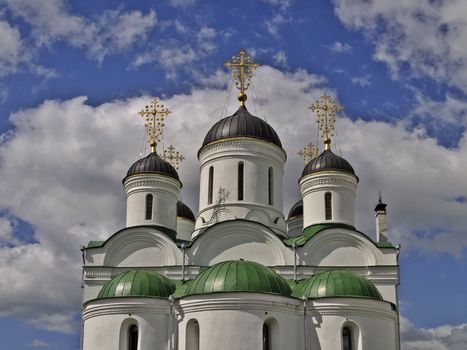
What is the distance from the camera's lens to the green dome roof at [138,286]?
19.3 meters

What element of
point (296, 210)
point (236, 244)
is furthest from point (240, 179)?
point (296, 210)

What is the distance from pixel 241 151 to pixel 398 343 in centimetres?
757

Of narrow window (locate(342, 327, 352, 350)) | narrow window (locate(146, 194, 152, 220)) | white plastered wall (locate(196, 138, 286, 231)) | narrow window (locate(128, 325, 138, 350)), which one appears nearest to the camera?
narrow window (locate(342, 327, 352, 350))

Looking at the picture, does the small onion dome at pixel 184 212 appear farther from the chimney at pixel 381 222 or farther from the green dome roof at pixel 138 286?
the green dome roof at pixel 138 286

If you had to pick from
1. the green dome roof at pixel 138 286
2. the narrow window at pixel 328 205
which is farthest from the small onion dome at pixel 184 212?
the green dome roof at pixel 138 286

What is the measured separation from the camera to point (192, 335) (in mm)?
18531

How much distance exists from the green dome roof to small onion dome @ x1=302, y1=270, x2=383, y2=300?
146 inches

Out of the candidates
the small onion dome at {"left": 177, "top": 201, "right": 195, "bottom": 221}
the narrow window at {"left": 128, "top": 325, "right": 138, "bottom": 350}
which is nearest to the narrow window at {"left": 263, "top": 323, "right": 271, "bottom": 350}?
the narrow window at {"left": 128, "top": 325, "right": 138, "bottom": 350}

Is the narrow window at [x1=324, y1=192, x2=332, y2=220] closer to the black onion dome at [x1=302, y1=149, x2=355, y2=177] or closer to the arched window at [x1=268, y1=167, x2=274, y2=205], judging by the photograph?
the black onion dome at [x1=302, y1=149, x2=355, y2=177]

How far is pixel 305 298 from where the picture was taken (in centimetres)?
1884

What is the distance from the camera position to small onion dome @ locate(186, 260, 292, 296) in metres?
18.1

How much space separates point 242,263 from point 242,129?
6353mm

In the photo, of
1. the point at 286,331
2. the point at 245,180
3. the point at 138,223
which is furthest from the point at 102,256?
the point at 286,331

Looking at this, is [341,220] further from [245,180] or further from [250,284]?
[250,284]
